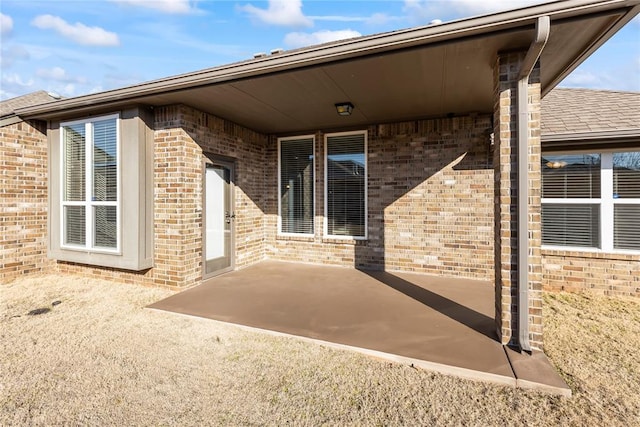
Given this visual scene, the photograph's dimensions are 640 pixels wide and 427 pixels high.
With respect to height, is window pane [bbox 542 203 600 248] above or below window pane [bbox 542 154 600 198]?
below

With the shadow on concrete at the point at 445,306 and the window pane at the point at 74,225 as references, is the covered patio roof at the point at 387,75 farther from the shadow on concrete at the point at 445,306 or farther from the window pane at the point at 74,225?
the shadow on concrete at the point at 445,306

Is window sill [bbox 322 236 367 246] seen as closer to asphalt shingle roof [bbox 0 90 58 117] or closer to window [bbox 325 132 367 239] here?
window [bbox 325 132 367 239]

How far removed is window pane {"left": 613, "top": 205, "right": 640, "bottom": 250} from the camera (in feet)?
15.5

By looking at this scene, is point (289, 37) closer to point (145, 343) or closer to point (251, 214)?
point (251, 214)

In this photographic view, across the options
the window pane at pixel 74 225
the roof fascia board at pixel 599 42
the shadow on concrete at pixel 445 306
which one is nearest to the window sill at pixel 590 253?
the shadow on concrete at pixel 445 306

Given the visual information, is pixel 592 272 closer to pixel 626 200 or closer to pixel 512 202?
pixel 626 200

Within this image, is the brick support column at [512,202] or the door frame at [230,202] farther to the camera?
the door frame at [230,202]

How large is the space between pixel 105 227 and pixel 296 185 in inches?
138

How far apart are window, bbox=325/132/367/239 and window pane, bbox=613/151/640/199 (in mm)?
3923

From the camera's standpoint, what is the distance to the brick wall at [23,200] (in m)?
5.02

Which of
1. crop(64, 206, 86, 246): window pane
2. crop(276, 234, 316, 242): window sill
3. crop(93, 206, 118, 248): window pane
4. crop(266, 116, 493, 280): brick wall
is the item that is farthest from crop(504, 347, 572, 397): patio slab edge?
crop(64, 206, 86, 246): window pane

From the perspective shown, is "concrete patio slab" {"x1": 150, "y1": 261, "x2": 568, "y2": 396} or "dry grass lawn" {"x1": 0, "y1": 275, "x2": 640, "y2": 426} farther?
"concrete patio slab" {"x1": 150, "y1": 261, "x2": 568, "y2": 396}

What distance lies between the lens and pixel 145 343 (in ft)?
10.0

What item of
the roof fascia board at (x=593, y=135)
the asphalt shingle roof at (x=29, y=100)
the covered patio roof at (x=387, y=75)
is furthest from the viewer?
the asphalt shingle roof at (x=29, y=100)
